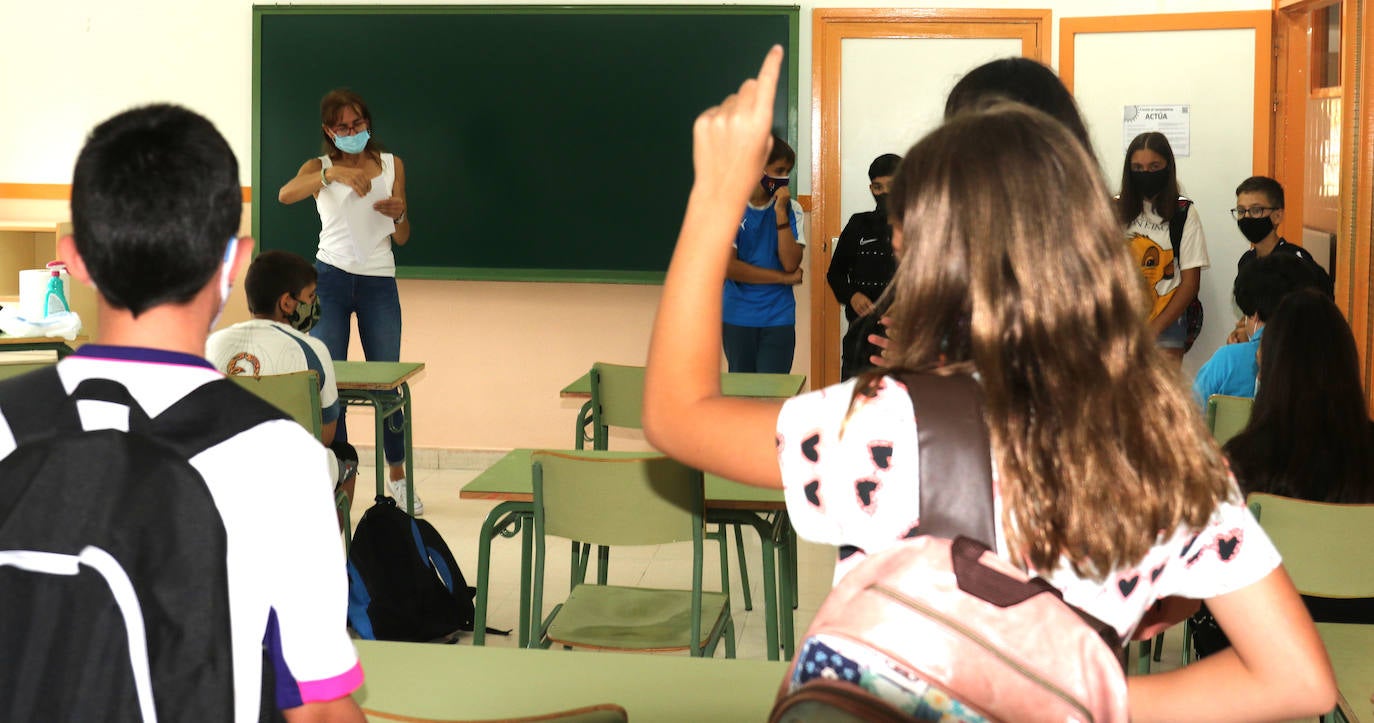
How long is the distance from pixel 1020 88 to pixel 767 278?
342 centimetres

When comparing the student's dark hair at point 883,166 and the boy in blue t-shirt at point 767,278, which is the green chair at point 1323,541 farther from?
the boy in blue t-shirt at point 767,278

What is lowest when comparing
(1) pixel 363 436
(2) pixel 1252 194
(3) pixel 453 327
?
(1) pixel 363 436

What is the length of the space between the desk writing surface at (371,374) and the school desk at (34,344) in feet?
3.69

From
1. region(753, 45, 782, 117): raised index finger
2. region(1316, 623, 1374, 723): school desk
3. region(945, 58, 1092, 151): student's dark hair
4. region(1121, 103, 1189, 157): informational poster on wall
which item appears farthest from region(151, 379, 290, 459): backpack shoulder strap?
region(1121, 103, 1189, 157): informational poster on wall

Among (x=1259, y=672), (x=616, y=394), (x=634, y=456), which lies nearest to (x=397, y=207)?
(x=616, y=394)

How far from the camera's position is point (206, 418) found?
96cm

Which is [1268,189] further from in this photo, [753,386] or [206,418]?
[206,418]

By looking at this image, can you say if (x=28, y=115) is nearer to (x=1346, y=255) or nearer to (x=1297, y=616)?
(x=1346, y=255)

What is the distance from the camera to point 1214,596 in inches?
38.8

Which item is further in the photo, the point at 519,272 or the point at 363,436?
the point at 363,436

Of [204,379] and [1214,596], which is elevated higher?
[204,379]

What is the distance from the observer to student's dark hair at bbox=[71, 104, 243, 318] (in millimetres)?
1006

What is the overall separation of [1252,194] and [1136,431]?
410cm

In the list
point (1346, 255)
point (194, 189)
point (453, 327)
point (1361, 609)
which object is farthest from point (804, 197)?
point (194, 189)
